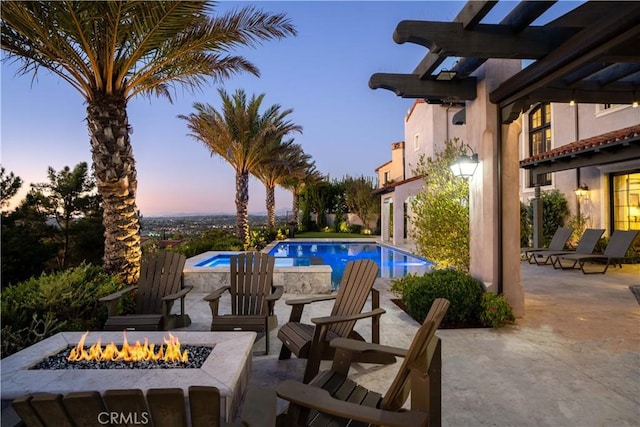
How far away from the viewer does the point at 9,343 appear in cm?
352

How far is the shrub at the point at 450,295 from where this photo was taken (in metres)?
4.94

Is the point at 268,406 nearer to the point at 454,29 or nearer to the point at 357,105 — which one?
the point at 454,29

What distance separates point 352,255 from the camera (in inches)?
614

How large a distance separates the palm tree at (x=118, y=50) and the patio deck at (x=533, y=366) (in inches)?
83.8

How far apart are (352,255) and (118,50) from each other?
11842 millimetres

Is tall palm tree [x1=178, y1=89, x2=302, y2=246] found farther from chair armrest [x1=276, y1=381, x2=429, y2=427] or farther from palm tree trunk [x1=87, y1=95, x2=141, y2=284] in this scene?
chair armrest [x1=276, y1=381, x2=429, y2=427]

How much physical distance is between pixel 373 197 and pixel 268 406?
80.9 feet

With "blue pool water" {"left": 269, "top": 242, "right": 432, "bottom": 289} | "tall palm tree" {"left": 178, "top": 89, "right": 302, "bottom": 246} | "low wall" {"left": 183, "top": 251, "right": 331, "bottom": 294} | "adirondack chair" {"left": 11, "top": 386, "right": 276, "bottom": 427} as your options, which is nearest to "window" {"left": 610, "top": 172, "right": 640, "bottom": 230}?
"blue pool water" {"left": 269, "top": 242, "right": 432, "bottom": 289}

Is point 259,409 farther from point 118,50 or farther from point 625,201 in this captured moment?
point 625,201

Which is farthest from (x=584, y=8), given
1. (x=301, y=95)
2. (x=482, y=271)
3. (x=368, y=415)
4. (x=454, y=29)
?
(x=301, y=95)

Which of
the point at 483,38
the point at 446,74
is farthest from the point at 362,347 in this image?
the point at 446,74

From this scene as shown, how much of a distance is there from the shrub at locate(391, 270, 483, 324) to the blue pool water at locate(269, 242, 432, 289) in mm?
3947

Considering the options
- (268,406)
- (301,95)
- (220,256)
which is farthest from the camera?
(301,95)

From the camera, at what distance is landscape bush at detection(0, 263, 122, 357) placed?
12.4ft
